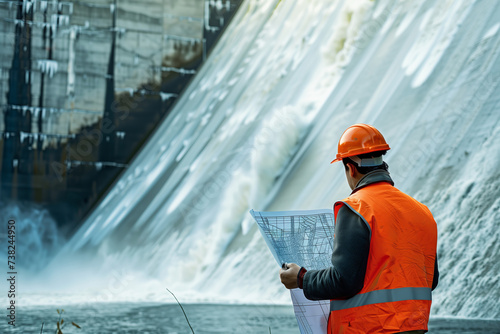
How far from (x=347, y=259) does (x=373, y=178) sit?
0.59 ft

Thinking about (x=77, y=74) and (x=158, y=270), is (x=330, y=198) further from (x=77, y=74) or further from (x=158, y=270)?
(x=77, y=74)

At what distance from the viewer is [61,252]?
34.9 feet

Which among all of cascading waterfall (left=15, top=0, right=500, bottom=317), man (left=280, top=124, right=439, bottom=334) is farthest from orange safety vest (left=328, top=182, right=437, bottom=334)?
cascading waterfall (left=15, top=0, right=500, bottom=317)

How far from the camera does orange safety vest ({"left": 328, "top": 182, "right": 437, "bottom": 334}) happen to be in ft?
3.67

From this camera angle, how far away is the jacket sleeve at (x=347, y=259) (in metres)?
1.10

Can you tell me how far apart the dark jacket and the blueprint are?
149 mm

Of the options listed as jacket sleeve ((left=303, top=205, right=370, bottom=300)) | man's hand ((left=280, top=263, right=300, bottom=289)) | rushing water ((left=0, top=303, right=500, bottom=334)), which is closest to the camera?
jacket sleeve ((left=303, top=205, right=370, bottom=300))

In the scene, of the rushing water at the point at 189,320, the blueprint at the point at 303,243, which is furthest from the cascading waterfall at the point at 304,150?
the blueprint at the point at 303,243

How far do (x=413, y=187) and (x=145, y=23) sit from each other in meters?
8.57

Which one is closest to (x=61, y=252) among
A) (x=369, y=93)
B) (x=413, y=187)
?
(x=369, y=93)

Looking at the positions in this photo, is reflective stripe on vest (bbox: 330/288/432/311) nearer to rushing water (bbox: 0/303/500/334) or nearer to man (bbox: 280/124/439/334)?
man (bbox: 280/124/439/334)

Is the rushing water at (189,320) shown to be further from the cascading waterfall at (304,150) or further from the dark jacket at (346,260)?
the dark jacket at (346,260)

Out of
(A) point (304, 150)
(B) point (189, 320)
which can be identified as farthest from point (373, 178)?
(A) point (304, 150)

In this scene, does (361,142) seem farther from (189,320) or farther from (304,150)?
(304,150)
